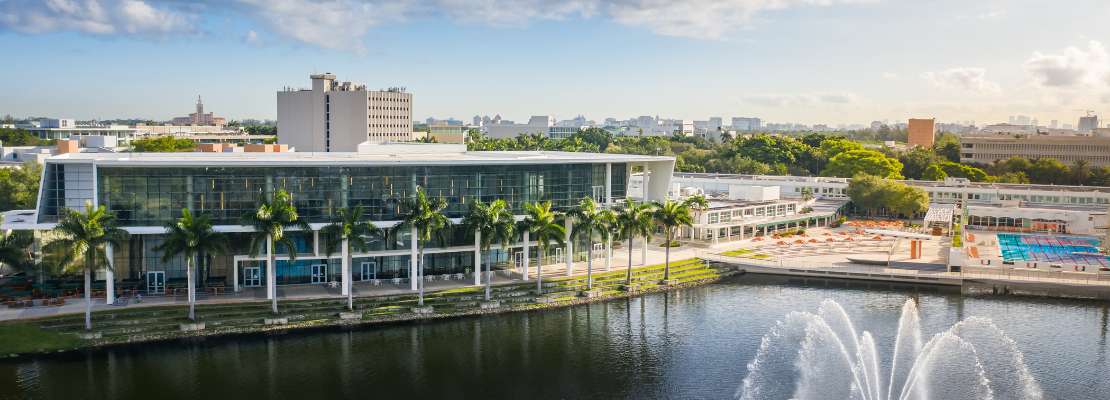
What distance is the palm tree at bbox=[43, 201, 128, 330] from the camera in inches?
1933

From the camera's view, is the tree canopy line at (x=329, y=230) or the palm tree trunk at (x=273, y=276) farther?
the palm tree trunk at (x=273, y=276)

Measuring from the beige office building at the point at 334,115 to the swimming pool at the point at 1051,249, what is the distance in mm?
99917

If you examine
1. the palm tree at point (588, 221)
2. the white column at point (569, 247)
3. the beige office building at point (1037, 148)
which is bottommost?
the white column at point (569, 247)

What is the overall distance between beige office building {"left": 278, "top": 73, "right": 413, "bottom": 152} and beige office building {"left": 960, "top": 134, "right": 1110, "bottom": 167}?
377 ft

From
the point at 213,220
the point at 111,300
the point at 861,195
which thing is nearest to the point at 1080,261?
the point at 861,195

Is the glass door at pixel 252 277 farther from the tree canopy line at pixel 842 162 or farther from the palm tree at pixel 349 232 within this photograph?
the tree canopy line at pixel 842 162

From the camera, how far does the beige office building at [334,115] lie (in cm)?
14688

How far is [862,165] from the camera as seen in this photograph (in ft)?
426

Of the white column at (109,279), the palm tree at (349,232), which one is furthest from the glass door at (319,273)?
the white column at (109,279)

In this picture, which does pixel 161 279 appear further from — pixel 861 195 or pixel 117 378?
pixel 861 195

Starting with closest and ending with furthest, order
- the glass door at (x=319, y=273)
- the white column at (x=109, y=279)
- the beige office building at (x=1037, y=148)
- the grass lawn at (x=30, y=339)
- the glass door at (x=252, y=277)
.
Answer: the grass lawn at (x=30, y=339), the white column at (x=109, y=279), the glass door at (x=252, y=277), the glass door at (x=319, y=273), the beige office building at (x=1037, y=148)

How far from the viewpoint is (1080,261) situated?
77375mm

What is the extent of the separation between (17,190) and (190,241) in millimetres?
42536

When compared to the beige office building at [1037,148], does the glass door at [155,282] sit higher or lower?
lower
